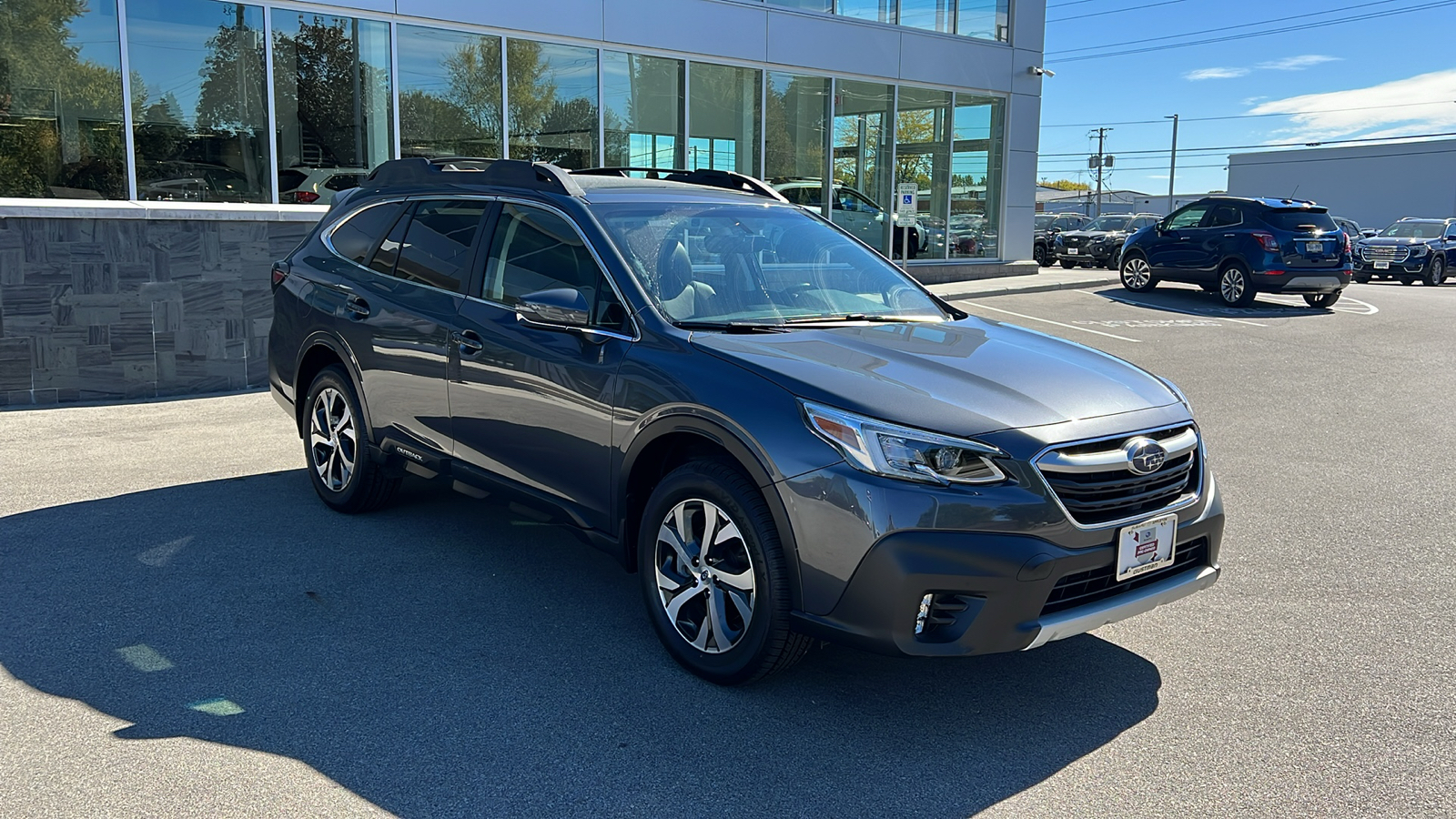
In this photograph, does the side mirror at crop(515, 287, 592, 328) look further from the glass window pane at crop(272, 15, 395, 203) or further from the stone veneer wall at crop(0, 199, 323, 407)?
the glass window pane at crop(272, 15, 395, 203)

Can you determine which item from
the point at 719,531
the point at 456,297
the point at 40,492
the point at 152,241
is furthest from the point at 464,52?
the point at 719,531

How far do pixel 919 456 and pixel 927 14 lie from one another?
59.9 feet

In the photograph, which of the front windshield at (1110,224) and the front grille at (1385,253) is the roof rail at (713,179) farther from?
the front grille at (1385,253)

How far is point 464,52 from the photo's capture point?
14625 mm

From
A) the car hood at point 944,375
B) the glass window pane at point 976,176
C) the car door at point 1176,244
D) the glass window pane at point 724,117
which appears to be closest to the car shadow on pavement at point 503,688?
the car hood at point 944,375

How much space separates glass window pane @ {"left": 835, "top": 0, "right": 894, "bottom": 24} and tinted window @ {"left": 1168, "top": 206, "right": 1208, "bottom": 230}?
6084 mm

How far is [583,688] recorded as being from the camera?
390 cm

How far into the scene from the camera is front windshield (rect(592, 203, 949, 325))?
175 inches

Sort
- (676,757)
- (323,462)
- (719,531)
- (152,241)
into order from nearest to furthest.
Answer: (676,757) < (719,531) < (323,462) < (152,241)

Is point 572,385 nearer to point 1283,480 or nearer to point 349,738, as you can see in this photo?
point 349,738

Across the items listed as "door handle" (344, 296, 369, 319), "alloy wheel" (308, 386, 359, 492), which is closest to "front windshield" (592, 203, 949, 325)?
"door handle" (344, 296, 369, 319)

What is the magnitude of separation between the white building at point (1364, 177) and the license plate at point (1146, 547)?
68.4 meters

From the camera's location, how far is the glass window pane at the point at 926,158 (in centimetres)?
2033

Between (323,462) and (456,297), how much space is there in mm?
1715
